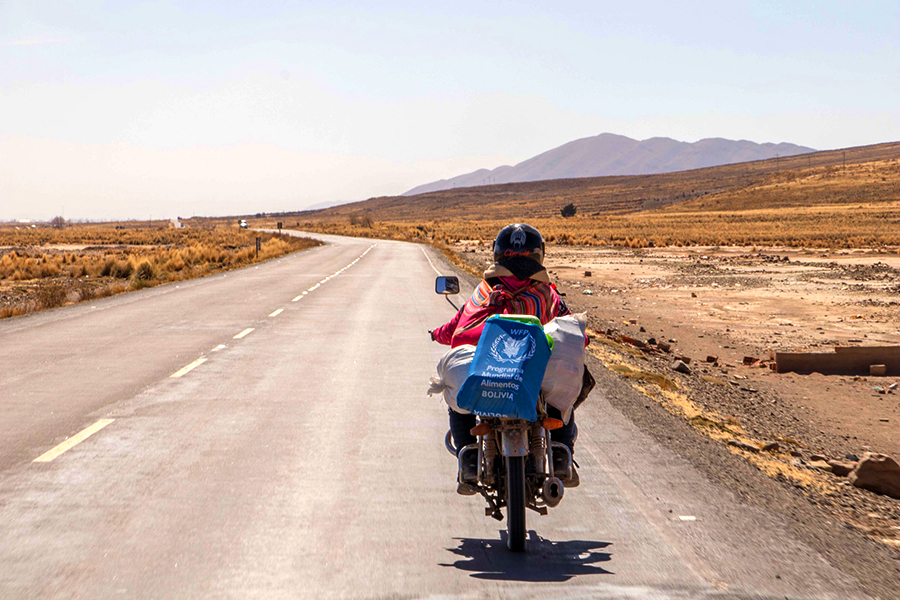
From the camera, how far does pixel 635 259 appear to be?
158 ft

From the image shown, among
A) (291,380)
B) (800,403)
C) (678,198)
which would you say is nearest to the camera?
(291,380)

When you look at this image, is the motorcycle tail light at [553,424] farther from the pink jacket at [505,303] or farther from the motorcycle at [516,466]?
the pink jacket at [505,303]

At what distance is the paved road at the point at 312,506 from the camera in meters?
4.44

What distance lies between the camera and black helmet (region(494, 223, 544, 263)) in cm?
535

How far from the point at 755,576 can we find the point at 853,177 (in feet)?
524

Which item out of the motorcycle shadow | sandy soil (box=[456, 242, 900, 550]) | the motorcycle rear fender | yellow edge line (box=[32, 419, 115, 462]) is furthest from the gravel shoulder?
yellow edge line (box=[32, 419, 115, 462])

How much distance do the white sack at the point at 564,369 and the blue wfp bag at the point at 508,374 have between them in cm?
17

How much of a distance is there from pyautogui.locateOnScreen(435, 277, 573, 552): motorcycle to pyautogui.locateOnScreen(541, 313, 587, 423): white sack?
0.10 m

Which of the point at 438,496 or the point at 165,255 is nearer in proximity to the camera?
the point at 438,496

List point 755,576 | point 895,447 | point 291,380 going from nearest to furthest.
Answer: point 755,576, point 895,447, point 291,380

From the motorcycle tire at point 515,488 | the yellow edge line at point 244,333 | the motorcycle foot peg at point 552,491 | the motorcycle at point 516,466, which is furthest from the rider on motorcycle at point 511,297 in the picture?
the yellow edge line at point 244,333

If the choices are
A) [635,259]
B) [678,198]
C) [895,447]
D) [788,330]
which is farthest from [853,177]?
[895,447]

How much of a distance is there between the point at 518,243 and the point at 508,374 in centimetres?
120

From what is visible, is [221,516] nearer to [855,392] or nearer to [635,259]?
[855,392]
